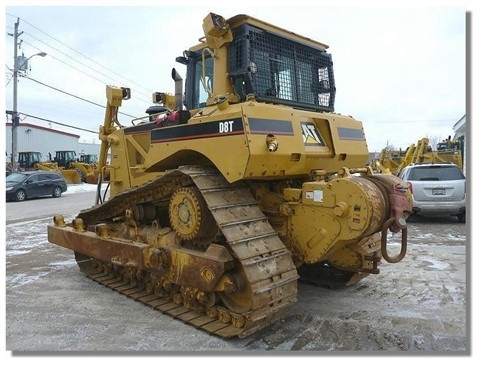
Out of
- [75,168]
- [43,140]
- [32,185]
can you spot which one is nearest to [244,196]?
[32,185]

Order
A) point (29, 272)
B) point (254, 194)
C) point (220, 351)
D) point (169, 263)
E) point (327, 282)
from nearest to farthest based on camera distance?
1. point (220, 351)
2. point (169, 263)
3. point (254, 194)
4. point (327, 282)
5. point (29, 272)

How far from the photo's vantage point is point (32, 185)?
20688mm

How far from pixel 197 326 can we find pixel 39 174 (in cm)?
1951

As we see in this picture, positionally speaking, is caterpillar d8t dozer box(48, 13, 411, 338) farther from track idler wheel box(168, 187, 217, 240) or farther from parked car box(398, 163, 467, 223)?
parked car box(398, 163, 467, 223)

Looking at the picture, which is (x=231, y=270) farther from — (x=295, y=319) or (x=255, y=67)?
(x=255, y=67)

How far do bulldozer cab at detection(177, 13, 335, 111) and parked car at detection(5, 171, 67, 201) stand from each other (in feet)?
54.9

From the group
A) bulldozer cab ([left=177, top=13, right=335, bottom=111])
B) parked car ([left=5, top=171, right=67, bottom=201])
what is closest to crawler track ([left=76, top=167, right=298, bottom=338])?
bulldozer cab ([left=177, top=13, right=335, bottom=111])

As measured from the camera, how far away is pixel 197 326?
4.44 m

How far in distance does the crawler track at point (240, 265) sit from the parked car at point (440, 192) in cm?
778

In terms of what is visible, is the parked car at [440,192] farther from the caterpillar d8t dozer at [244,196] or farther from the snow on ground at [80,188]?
the snow on ground at [80,188]

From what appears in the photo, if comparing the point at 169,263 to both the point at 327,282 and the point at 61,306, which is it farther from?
the point at 327,282

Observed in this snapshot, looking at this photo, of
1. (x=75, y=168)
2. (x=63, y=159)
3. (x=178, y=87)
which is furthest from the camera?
(x=63, y=159)

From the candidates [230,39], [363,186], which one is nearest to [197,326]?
[363,186]

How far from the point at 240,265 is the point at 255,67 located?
220cm
